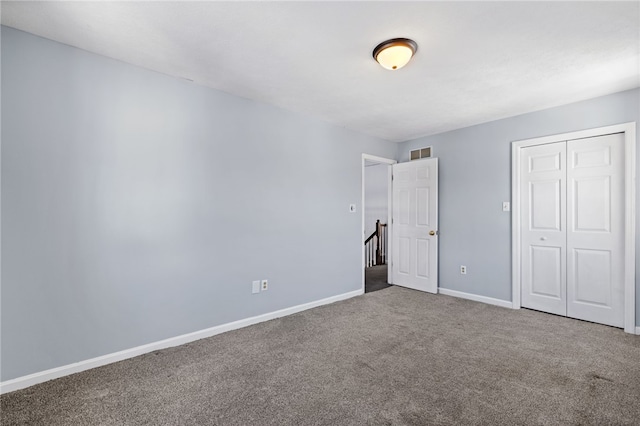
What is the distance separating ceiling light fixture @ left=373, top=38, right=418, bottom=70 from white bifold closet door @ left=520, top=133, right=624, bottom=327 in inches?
99.0

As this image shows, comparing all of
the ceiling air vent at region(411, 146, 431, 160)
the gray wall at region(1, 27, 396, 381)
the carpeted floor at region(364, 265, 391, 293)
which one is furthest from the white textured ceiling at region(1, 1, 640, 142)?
the carpeted floor at region(364, 265, 391, 293)

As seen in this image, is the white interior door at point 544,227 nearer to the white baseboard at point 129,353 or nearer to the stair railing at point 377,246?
the white baseboard at point 129,353

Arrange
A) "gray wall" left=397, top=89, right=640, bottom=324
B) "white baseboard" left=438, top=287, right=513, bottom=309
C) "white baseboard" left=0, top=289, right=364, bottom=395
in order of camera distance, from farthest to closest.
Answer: "white baseboard" left=438, top=287, right=513, bottom=309
"gray wall" left=397, top=89, right=640, bottom=324
"white baseboard" left=0, top=289, right=364, bottom=395

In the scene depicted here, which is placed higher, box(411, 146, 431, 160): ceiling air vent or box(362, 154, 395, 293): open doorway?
box(411, 146, 431, 160): ceiling air vent

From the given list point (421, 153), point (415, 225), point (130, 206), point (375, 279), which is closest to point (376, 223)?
point (375, 279)

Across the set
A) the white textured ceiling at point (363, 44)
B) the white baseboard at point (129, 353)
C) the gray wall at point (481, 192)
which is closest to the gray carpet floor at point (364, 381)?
the white baseboard at point (129, 353)

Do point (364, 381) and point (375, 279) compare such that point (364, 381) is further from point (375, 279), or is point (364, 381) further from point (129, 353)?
point (375, 279)

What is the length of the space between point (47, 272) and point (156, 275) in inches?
28.3

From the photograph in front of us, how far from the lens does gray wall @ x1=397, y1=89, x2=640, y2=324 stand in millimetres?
3578

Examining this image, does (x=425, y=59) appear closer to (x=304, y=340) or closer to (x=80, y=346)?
(x=304, y=340)

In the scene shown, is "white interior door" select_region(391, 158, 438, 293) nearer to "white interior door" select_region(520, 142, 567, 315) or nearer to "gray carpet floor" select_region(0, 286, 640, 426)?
"white interior door" select_region(520, 142, 567, 315)

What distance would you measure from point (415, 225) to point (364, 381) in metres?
3.07

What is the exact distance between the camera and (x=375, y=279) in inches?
214

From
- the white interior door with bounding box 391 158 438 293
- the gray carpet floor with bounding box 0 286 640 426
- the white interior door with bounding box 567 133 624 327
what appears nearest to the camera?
the gray carpet floor with bounding box 0 286 640 426
